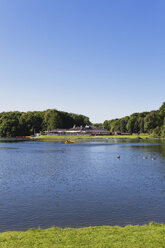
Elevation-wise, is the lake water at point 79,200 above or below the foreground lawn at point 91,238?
below

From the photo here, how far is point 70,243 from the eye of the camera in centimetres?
1098

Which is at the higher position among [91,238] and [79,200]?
[91,238]

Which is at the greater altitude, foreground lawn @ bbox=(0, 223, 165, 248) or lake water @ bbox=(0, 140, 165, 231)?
foreground lawn @ bbox=(0, 223, 165, 248)

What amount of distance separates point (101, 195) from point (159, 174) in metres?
13.5

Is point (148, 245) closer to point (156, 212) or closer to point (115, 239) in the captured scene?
point (115, 239)

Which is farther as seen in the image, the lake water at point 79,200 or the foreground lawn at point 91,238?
the lake water at point 79,200

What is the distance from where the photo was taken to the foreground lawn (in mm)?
10766

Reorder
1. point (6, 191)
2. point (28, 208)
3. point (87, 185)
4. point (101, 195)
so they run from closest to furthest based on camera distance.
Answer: point (28, 208) → point (101, 195) → point (6, 191) → point (87, 185)

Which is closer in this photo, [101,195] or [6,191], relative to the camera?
[101,195]

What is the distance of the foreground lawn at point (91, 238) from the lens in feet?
35.3

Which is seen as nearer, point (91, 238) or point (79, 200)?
point (91, 238)

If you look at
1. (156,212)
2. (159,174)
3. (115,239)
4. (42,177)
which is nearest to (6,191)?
(42,177)

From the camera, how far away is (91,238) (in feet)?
38.0

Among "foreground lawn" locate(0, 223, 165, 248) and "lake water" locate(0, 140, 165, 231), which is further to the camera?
"lake water" locate(0, 140, 165, 231)
